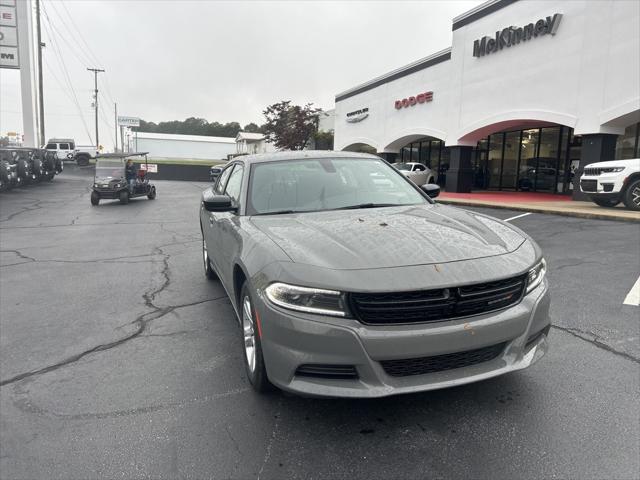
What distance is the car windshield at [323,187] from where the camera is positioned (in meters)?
3.79

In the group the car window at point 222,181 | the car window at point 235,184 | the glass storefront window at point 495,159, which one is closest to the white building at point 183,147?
the glass storefront window at point 495,159

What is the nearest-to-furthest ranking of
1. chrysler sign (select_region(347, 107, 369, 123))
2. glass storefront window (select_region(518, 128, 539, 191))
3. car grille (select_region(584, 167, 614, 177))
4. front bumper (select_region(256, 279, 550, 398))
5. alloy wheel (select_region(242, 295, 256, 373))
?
front bumper (select_region(256, 279, 550, 398)), alloy wheel (select_region(242, 295, 256, 373)), car grille (select_region(584, 167, 614, 177)), glass storefront window (select_region(518, 128, 539, 191)), chrysler sign (select_region(347, 107, 369, 123))

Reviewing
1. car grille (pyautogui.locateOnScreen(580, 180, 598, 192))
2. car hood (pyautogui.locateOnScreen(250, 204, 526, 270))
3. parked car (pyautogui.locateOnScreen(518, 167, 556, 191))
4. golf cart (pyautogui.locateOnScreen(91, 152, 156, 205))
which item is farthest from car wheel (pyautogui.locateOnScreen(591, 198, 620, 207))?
golf cart (pyautogui.locateOnScreen(91, 152, 156, 205))

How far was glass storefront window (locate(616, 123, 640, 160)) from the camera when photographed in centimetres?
1650

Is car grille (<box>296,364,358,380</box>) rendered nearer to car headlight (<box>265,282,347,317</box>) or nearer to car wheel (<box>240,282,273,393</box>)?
car headlight (<box>265,282,347,317</box>)

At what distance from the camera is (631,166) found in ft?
38.0

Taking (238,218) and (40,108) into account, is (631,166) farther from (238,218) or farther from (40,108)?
(40,108)

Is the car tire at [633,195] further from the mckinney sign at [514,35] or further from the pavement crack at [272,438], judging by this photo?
the pavement crack at [272,438]

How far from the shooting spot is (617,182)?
1188cm

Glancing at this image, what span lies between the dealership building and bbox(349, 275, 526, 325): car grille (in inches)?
577

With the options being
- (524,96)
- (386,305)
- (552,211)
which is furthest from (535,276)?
(524,96)

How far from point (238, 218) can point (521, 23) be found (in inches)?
711

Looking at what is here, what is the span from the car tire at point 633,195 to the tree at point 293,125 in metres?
35.1

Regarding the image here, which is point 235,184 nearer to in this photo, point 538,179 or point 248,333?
point 248,333
